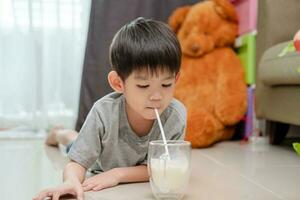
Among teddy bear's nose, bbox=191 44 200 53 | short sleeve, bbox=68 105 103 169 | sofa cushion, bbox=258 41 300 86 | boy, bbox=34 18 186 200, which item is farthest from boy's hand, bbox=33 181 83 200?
teddy bear's nose, bbox=191 44 200 53

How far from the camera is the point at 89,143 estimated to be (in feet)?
3.75

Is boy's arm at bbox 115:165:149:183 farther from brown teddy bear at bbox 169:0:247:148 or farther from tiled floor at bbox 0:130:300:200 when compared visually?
brown teddy bear at bbox 169:0:247:148

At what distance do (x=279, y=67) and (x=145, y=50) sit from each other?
75cm

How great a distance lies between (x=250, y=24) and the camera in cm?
215

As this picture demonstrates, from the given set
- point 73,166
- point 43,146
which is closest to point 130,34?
point 73,166

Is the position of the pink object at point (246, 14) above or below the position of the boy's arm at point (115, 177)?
above

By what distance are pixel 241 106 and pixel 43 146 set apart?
88cm

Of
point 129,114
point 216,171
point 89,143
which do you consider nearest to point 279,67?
point 216,171

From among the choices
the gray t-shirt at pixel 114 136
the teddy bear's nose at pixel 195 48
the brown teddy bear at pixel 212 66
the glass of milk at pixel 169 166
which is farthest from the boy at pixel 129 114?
the teddy bear's nose at pixel 195 48

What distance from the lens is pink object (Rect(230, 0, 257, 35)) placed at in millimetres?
2139

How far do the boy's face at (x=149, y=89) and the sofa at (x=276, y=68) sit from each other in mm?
677

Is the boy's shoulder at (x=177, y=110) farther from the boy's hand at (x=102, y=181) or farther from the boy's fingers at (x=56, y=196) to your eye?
the boy's fingers at (x=56, y=196)

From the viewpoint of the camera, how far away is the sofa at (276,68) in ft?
5.41

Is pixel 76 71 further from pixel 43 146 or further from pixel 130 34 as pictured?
pixel 130 34
